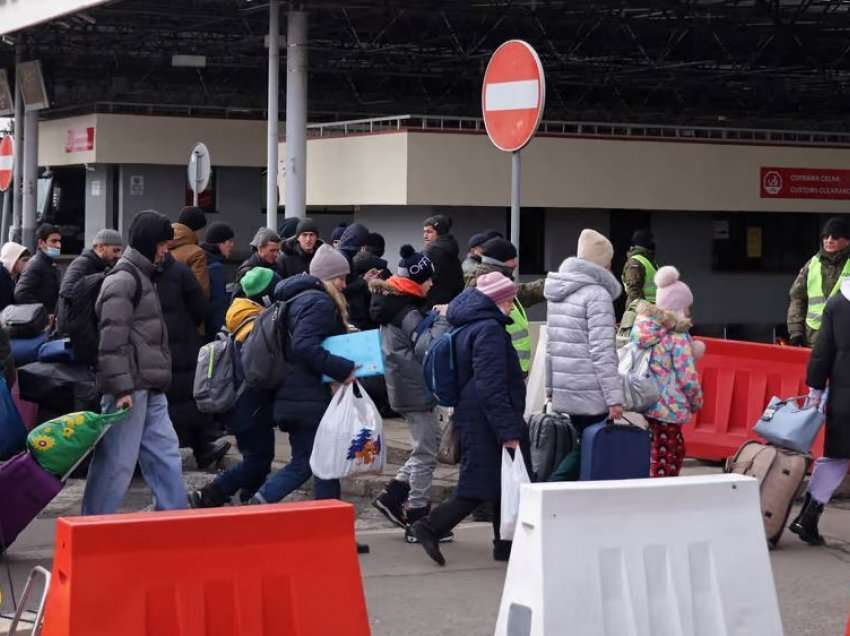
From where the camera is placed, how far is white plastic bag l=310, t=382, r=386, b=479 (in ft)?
28.8

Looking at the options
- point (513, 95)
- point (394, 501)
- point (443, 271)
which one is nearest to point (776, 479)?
point (394, 501)

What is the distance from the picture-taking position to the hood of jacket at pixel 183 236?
1231cm

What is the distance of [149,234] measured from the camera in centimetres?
874

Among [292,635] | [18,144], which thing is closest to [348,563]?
[292,635]

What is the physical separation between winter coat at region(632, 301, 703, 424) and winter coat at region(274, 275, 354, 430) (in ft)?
6.11

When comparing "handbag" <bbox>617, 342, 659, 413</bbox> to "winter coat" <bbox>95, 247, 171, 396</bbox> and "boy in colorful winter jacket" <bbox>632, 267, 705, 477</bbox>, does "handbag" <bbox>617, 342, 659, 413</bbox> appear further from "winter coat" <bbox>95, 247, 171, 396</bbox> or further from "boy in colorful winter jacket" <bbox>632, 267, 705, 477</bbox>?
"winter coat" <bbox>95, 247, 171, 396</bbox>

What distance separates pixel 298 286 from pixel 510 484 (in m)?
1.73

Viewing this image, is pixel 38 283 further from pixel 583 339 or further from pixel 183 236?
pixel 583 339

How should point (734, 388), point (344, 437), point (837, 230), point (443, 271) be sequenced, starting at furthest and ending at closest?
point (837, 230) < point (734, 388) < point (443, 271) < point (344, 437)

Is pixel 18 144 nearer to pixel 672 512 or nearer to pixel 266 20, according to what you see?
pixel 266 20

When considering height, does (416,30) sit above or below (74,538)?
above

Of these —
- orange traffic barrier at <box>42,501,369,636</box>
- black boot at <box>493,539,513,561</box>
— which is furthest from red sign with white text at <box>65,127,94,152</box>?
orange traffic barrier at <box>42,501,369,636</box>

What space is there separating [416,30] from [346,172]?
865 cm

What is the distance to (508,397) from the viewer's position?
8.41 m
